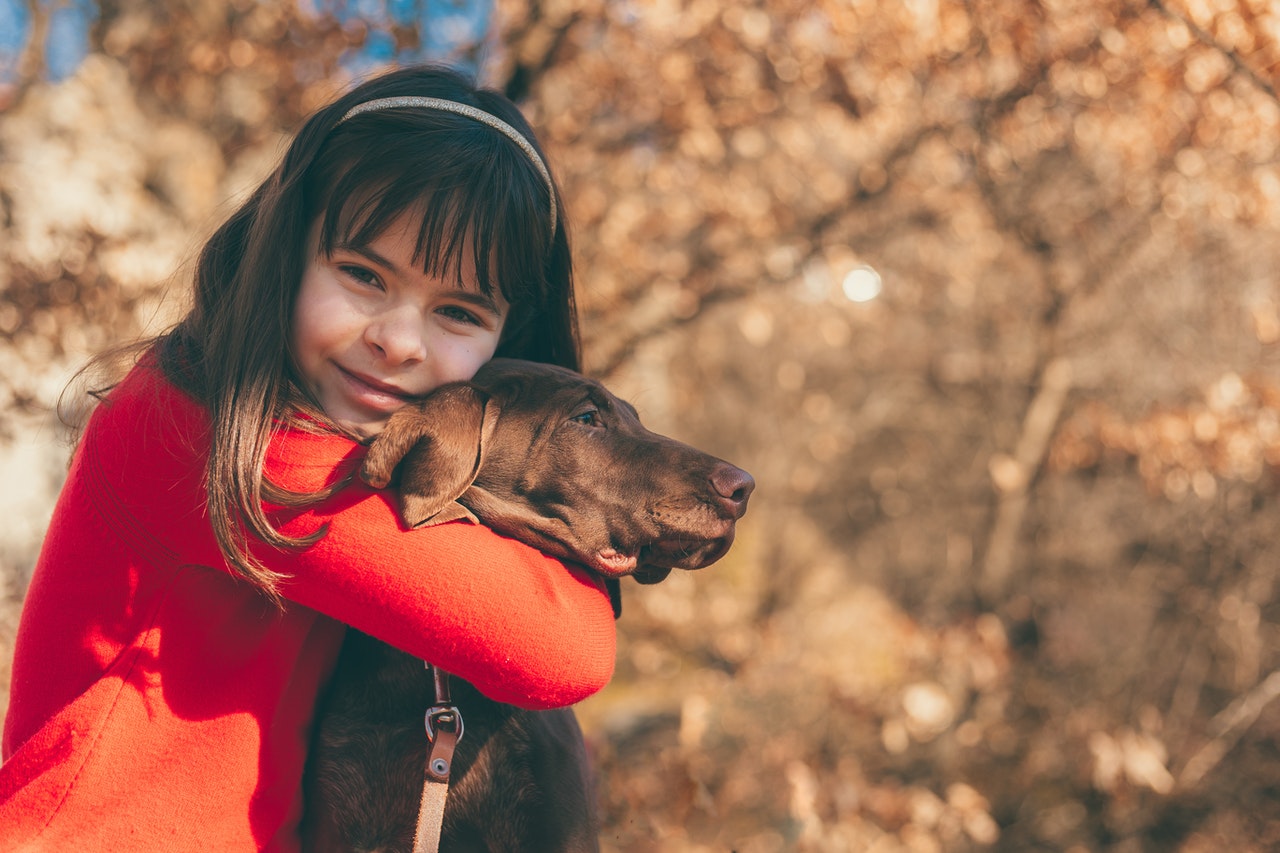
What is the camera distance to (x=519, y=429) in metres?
2.05

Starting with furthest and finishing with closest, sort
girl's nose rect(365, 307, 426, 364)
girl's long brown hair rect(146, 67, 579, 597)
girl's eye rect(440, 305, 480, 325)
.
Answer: girl's eye rect(440, 305, 480, 325), girl's nose rect(365, 307, 426, 364), girl's long brown hair rect(146, 67, 579, 597)

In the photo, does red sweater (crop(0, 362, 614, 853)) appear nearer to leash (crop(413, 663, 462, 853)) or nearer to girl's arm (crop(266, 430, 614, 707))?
girl's arm (crop(266, 430, 614, 707))

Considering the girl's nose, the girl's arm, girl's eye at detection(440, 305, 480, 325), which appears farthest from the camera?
girl's eye at detection(440, 305, 480, 325)

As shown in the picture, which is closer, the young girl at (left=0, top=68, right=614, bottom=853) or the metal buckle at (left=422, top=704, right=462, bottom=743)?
the young girl at (left=0, top=68, right=614, bottom=853)

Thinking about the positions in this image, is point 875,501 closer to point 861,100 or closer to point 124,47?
point 861,100

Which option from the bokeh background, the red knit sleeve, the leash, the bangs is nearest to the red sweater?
the red knit sleeve

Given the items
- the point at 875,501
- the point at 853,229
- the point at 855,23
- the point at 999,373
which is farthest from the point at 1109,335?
the point at 875,501

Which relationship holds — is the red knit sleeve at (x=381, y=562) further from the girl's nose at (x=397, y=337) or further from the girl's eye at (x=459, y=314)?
the girl's eye at (x=459, y=314)

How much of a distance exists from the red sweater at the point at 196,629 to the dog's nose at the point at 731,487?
0.30 m

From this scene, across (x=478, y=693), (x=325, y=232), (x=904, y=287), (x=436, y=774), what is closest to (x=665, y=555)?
(x=478, y=693)

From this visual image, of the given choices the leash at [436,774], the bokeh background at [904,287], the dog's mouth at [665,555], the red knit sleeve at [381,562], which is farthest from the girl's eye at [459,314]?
the bokeh background at [904,287]

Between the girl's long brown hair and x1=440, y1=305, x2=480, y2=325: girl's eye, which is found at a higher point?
the girl's long brown hair

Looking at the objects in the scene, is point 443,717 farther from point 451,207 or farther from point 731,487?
point 451,207

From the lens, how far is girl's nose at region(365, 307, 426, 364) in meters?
1.92
